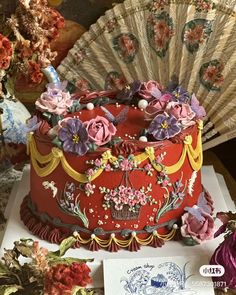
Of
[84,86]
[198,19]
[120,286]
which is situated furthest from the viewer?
[84,86]

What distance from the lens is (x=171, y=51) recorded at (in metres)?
1.51

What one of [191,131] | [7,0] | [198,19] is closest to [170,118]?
[191,131]

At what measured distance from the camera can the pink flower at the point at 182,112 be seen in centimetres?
116

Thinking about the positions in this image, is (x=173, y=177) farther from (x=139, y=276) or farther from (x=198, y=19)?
(x=198, y=19)

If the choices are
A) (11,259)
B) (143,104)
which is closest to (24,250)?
(11,259)

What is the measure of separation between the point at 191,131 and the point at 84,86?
497 mm

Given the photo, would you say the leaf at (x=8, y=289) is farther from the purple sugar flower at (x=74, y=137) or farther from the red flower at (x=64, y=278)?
the purple sugar flower at (x=74, y=137)

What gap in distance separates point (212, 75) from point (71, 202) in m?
0.53

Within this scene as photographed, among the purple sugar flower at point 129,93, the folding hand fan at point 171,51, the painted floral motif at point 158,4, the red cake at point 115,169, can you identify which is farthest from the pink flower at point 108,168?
the painted floral motif at point 158,4

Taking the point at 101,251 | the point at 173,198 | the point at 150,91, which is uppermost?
the point at 150,91

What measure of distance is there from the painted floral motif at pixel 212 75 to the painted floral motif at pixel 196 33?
0.05 meters

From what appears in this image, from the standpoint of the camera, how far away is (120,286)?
108 centimetres

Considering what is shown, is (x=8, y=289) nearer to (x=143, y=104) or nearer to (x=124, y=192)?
(x=124, y=192)

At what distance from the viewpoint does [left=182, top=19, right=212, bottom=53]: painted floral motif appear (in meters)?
1.46
